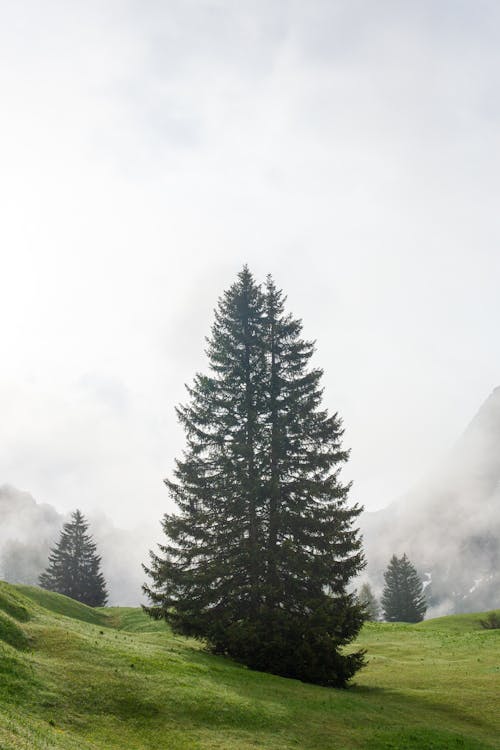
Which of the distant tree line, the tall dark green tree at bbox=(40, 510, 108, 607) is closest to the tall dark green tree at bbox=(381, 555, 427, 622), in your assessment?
the distant tree line

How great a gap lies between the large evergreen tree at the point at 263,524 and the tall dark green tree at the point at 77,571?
54536mm

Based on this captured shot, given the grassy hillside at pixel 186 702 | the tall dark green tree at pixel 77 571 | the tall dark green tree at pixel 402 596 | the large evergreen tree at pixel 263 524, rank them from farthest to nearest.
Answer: the tall dark green tree at pixel 402 596 → the tall dark green tree at pixel 77 571 → the large evergreen tree at pixel 263 524 → the grassy hillside at pixel 186 702

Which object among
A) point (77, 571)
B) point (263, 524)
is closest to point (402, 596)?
point (77, 571)

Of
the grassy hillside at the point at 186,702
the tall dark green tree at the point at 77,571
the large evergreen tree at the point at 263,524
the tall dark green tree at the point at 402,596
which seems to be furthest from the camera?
the tall dark green tree at the point at 402,596

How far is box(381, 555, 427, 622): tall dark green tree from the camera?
95688 mm

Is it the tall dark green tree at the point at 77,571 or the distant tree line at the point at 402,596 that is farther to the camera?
the distant tree line at the point at 402,596

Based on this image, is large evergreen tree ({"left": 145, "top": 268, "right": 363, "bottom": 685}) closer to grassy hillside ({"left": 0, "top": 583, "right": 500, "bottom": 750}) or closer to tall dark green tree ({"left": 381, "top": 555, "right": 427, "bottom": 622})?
grassy hillside ({"left": 0, "top": 583, "right": 500, "bottom": 750})

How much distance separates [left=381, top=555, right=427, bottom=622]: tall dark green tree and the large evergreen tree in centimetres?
7657

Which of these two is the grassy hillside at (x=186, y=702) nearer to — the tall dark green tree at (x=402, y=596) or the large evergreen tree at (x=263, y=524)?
the large evergreen tree at (x=263, y=524)

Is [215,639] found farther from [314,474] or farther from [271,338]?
[271,338]

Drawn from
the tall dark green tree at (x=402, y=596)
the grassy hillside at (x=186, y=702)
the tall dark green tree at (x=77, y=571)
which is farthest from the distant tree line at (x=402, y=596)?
the grassy hillside at (x=186, y=702)

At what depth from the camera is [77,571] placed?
78000 millimetres

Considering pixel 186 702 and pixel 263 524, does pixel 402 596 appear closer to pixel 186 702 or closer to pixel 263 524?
pixel 263 524

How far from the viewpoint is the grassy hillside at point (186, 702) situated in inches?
600
